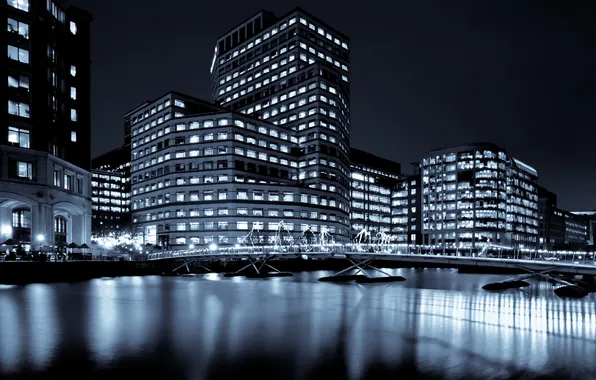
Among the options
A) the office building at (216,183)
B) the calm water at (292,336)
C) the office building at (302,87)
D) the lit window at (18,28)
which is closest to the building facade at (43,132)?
the lit window at (18,28)

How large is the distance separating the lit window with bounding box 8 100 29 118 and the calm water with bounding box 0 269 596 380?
34427 mm

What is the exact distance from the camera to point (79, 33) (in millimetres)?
99875

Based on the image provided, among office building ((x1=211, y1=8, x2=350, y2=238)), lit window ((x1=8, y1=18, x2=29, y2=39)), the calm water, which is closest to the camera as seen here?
the calm water

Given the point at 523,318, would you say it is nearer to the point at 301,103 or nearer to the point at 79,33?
the point at 79,33

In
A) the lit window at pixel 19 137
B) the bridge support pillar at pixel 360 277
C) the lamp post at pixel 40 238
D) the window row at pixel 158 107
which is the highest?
the window row at pixel 158 107

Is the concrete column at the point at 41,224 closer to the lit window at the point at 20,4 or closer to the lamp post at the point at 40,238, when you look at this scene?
the lamp post at the point at 40,238

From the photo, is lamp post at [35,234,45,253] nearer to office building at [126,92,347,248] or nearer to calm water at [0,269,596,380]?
calm water at [0,269,596,380]

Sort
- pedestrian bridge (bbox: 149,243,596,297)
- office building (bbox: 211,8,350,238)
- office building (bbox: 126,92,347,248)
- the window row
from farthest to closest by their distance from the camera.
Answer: office building (bbox: 211,8,350,238) < the window row < office building (bbox: 126,92,347,248) < pedestrian bridge (bbox: 149,243,596,297)

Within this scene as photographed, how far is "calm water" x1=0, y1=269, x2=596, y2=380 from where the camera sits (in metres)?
25.2

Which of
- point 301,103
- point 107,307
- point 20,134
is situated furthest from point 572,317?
point 301,103

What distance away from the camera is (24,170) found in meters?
79.4

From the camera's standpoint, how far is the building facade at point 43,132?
7938cm

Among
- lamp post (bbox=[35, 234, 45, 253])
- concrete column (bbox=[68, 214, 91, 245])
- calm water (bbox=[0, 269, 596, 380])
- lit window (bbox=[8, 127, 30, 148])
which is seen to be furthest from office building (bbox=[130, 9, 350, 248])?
calm water (bbox=[0, 269, 596, 380])

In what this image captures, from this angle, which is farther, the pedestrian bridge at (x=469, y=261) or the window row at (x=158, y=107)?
the window row at (x=158, y=107)
